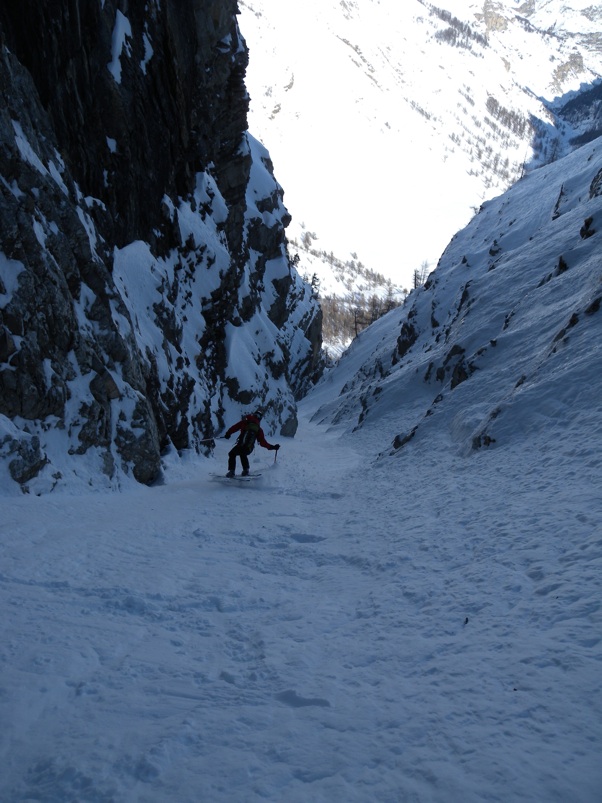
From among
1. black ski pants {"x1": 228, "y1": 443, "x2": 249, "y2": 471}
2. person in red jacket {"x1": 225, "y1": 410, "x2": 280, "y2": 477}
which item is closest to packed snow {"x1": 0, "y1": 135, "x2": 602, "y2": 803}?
black ski pants {"x1": 228, "y1": 443, "x2": 249, "y2": 471}

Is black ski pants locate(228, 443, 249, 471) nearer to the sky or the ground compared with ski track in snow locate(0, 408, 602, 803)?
nearer to the sky

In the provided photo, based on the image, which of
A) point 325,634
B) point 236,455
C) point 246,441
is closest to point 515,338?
point 246,441

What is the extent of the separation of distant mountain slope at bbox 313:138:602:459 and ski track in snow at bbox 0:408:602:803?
3.74 m

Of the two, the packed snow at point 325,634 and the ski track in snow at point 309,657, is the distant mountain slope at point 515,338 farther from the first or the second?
the ski track in snow at point 309,657

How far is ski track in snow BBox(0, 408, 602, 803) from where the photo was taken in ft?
11.2

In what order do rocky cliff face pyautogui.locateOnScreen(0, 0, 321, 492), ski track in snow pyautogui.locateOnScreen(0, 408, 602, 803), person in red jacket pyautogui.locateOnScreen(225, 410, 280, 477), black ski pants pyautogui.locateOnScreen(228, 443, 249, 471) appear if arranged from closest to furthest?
ski track in snow pyautogui.locateOnScreen(0, 408, 602, 803) < rocky cliff face pyautogui.locateOnScreen(0, 0, 321, 492) < black ski pants pyautogui.locateOnScreen(228, 443, 249, 471) < person in red jacket pyautogui.locateOnScreen(225, 410, 280, 477)

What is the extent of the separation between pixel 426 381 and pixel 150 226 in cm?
1543

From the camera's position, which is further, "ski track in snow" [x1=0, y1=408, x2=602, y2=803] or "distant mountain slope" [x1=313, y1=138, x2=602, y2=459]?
"distant mountain slope" [x1=313, y1=138, x2=602, y2=459]

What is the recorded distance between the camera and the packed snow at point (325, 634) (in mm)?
3461

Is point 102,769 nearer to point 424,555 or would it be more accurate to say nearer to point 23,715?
point 23,715

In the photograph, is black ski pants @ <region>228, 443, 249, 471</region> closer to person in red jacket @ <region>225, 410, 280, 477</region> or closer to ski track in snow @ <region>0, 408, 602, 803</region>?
person in red jacket @ <region>225, 410, 280, 477</region>

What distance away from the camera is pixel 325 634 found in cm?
551

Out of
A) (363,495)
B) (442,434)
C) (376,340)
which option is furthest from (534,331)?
(376,340)

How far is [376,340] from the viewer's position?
74000 millimetres
